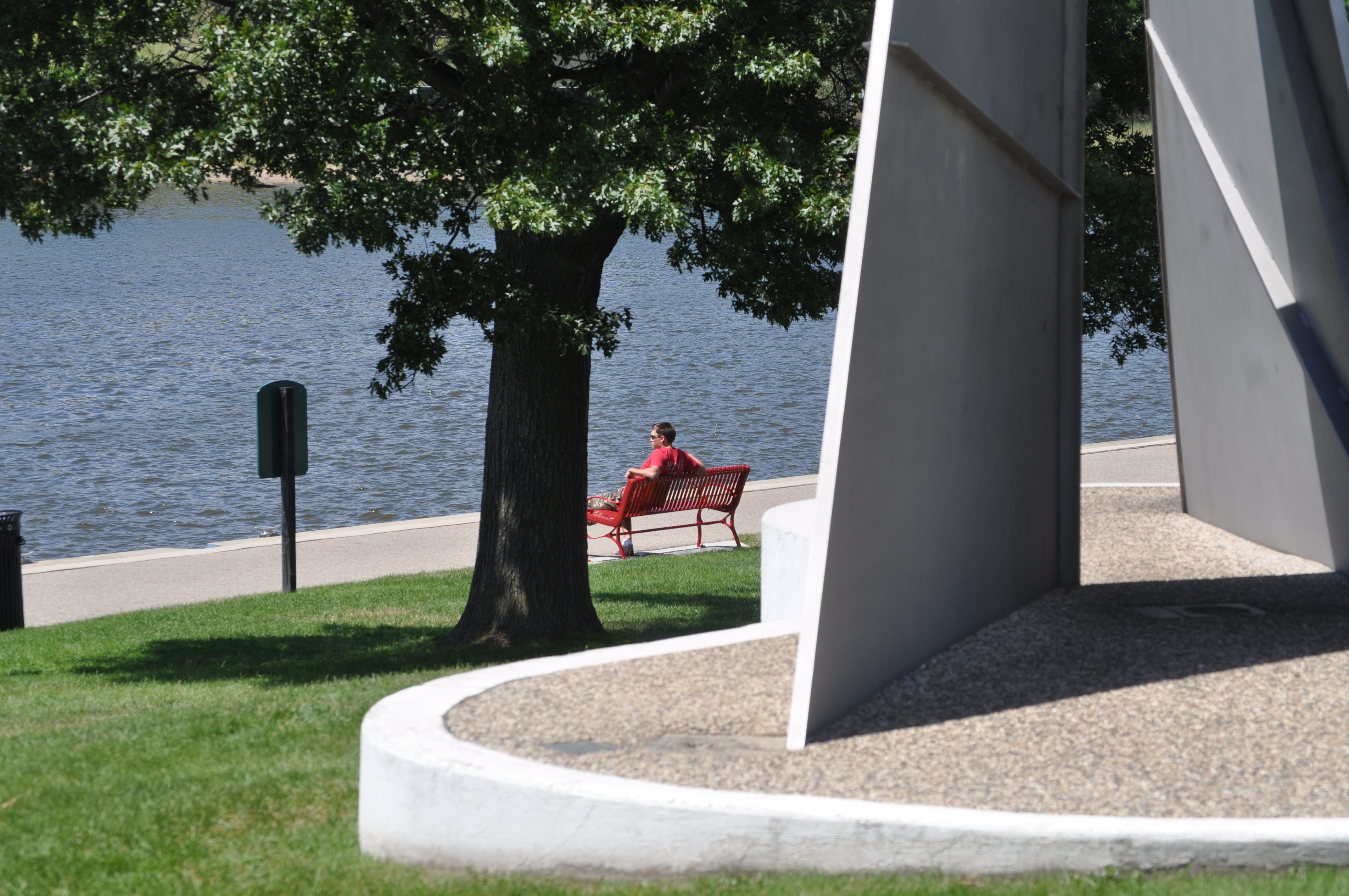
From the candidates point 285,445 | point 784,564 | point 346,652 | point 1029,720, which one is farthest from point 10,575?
point 1029,720

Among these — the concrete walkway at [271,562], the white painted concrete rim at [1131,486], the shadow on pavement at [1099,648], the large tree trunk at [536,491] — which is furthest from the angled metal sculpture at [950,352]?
the concrete walkway at [271,562]

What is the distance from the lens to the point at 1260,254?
8195 mm

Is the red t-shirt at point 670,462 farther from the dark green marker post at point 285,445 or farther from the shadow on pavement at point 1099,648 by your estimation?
the shadow on pavement at point 1099,648

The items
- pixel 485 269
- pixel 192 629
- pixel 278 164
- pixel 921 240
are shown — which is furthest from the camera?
pixel 192 629

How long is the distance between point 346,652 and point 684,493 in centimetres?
501

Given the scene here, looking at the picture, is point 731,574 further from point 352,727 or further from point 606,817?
point 606,817

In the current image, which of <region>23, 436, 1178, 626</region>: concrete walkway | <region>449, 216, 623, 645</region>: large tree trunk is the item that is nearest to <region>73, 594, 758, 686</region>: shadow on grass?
<region>449, 216, 623, 645</region>: large tree trunk

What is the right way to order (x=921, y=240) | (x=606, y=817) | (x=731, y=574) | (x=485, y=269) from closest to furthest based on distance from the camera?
(x=606, y=817), (x=921, y=240), (x=485, y=269), (x=731, y=574)

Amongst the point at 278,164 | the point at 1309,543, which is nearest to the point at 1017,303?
the point at 1309,543

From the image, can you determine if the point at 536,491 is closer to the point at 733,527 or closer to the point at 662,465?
the point at 662,465

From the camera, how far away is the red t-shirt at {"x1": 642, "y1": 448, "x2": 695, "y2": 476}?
13898 millimetres

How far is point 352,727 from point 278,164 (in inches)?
136

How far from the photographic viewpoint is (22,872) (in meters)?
4.54

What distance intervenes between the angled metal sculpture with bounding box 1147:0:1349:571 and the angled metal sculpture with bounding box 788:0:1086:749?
1.05 metres
